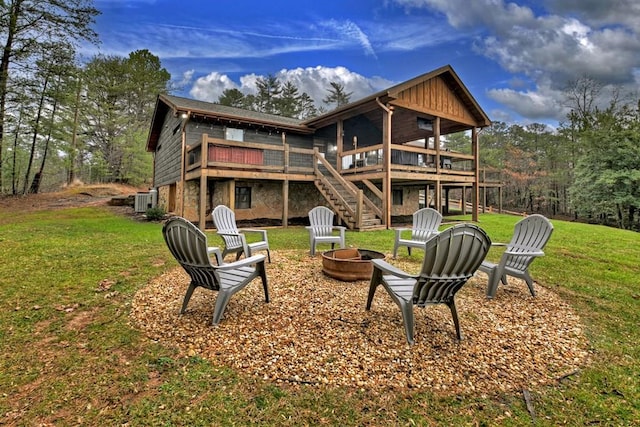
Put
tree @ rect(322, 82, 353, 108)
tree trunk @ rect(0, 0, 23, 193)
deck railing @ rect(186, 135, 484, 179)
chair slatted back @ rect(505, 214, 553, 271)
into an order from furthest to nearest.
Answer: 1. tree @ rect(322, 82, 353, 108)
2. tree trunk @ rect(0, 0, 23, 193)
3. deck railing @ rect(186, 135, 484, 179)
4. chair slatted back @ rect(505, 214, 553, 271)

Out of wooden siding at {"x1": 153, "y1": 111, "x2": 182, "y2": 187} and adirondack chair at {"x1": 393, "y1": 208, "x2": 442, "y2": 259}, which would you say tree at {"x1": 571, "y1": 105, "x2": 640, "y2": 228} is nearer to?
adirondack chair at {"x1": 393, "y1": 208, "x2": 442, "y2": 259}

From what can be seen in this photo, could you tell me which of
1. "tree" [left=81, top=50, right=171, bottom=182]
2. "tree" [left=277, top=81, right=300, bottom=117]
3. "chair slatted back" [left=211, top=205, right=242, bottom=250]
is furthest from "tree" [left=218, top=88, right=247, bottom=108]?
"chair slatted back" [left=211, top=205, right=242, bottom=250]

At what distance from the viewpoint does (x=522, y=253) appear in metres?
3.78

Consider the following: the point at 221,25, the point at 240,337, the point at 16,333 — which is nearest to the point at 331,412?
the point at 240,337

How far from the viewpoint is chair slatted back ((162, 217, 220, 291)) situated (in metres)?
2.81

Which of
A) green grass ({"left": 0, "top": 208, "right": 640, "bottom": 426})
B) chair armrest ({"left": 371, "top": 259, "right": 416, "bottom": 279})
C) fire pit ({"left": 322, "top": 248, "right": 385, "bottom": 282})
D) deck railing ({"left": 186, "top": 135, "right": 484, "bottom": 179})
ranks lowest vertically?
green grass ({"left": 0, "top": 208, "right": 640, "bottom": 426})

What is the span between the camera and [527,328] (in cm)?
301

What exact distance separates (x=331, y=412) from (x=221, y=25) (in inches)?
652

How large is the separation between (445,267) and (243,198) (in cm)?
1084

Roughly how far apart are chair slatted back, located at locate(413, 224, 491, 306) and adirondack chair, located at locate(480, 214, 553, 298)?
144cm

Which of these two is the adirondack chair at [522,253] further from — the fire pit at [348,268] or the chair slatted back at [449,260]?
the fire pit at [348,268]

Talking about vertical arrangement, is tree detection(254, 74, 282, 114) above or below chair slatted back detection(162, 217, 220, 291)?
above

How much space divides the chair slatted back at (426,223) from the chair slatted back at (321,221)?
192 cm

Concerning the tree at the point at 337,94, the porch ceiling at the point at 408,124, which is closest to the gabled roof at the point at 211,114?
the porch ceiling at the point at 408,124
